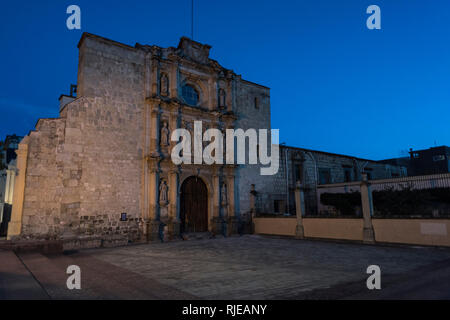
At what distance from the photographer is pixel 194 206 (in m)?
17.9

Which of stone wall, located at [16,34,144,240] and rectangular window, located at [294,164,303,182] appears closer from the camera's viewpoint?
stone wall, located at [16,34,144,240]

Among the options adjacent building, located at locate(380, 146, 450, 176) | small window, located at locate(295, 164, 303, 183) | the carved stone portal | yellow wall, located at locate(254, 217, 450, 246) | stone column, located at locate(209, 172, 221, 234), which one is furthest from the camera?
adjacent building, located at locate(380, 146, 450, 176)

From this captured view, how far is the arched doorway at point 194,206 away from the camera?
17.4 m

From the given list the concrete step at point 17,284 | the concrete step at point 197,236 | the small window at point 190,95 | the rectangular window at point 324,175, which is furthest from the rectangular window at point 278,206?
the concrete step at point 17,284

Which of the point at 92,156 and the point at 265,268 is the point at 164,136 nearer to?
the point at 92,156

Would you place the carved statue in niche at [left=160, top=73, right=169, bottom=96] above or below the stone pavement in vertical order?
above

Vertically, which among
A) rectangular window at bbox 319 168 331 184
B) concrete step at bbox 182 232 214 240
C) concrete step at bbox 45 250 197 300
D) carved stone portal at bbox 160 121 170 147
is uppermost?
carved stone portal at bbox 160 121 170 147

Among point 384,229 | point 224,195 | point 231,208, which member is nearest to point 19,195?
point 224,195

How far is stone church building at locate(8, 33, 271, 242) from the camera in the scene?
13.0m

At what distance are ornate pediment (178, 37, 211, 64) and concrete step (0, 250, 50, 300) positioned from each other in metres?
14.7

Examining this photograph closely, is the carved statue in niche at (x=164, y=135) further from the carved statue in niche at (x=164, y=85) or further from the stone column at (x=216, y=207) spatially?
the stone column at (x=216, y=207)

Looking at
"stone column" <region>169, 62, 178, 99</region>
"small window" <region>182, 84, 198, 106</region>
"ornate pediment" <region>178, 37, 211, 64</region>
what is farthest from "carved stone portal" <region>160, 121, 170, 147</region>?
"ornate pediment" <region>178, 37, 211, 64</region>

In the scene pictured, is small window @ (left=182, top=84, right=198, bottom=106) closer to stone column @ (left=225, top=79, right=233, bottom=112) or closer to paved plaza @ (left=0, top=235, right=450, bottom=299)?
stone column @ (left=225, top=79, right=233, bottom=112)

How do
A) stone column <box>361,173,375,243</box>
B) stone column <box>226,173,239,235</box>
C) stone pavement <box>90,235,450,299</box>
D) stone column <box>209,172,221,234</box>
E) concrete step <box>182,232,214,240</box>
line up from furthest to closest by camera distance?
stone column <box>226,173,239,235</box> → stone column <box>209,172,221,234</box> → concrete step <box>182,232,214,240</box> → stone column <box>361,173,375,243</box> → stone pavement <box>90,235,450,299</box>
